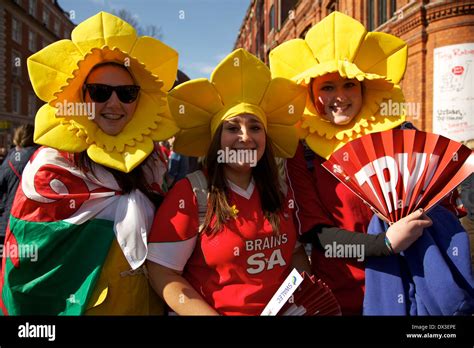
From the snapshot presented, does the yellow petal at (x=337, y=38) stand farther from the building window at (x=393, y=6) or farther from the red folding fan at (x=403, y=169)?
the building window at (x=393, y=6)

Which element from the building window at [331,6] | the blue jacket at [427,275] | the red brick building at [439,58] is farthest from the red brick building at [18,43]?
the blue jacket at [427,275]

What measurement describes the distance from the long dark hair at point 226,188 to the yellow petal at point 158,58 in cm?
55

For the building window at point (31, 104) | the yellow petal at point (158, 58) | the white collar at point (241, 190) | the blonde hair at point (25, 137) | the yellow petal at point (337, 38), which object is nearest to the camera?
the white collar at point (241, 190)

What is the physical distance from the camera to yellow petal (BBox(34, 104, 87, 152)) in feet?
6.20

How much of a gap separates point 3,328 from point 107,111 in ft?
3.58

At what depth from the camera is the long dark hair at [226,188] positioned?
5.82ft

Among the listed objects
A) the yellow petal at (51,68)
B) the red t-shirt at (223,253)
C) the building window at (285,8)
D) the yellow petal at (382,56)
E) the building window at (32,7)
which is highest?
the building window at (32,7)

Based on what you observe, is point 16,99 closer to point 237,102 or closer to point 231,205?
point 237,102

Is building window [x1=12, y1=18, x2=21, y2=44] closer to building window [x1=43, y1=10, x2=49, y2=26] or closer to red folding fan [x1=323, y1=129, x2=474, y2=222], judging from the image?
building window [x1=43, y1=10, x2=49, y2=26]

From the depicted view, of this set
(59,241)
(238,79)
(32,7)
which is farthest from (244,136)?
(32,7)

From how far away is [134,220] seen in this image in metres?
1.84

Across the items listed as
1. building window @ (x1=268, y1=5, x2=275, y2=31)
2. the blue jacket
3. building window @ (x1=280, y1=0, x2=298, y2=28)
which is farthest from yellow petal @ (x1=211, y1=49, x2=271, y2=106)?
building window @ (x1=268, y1=5, x2=275, y2=31)

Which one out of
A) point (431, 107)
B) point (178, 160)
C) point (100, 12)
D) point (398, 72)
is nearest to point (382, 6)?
point (431, 107)

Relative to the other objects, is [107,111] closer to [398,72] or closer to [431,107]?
[398,72]
